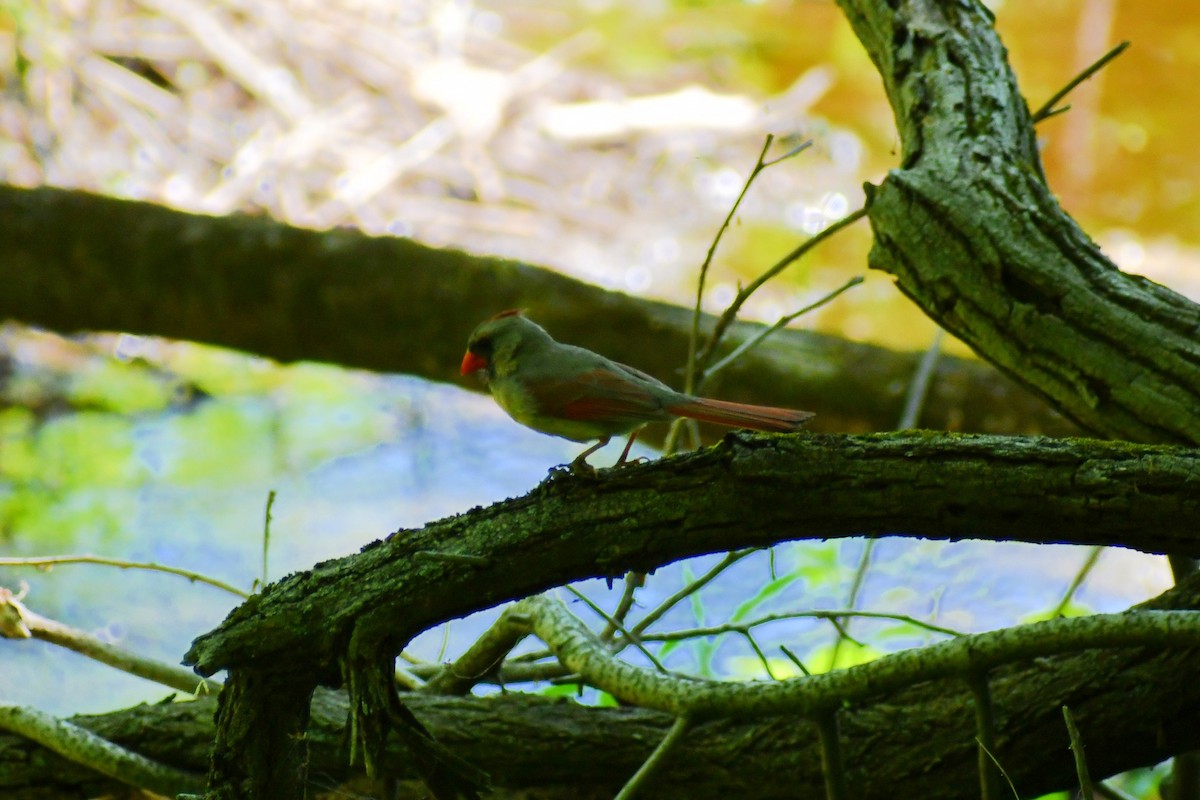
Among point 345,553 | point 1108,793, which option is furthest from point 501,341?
point 345,553

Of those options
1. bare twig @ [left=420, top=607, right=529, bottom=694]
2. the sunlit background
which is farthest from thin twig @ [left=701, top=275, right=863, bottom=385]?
the sunlit background

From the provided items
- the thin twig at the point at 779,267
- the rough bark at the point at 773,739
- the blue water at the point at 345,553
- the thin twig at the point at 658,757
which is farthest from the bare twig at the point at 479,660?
the blue water at the point at 345,553

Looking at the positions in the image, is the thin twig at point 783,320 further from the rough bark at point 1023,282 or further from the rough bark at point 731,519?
the rough bark at point 731,519

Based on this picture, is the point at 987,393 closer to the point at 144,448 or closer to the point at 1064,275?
the point at 1064,275

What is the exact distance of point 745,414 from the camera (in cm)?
224

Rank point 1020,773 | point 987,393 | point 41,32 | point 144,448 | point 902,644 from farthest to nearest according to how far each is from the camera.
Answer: point 41,32, point 144,448, point 902,644, point 987,393, point 1020,773

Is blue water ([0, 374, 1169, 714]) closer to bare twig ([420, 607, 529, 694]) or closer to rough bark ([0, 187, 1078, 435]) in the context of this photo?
rough bark ([0, 187, 1078, 435])

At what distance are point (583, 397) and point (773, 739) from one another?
861mm

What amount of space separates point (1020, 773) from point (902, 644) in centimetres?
268

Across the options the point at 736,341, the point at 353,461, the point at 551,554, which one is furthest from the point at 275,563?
the point at 551,554

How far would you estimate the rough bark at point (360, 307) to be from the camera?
4828mm

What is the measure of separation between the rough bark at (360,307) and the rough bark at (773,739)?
230 centimetres

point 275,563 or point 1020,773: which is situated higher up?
point 275,563

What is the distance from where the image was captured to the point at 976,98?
10.1ft
